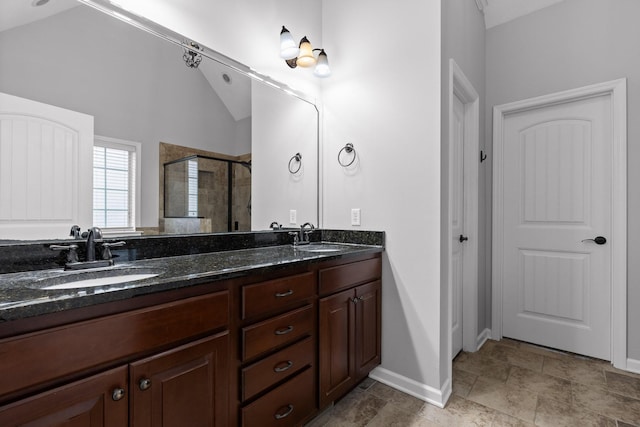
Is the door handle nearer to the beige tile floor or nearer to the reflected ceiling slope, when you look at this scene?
the beige tile floor

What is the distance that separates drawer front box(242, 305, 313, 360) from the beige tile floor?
2.00 ft

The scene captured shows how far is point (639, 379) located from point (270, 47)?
11.1ft

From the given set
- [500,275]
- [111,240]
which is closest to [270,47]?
[111,240]

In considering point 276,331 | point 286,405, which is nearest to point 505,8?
point 276,331

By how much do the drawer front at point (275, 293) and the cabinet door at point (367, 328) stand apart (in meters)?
0.46

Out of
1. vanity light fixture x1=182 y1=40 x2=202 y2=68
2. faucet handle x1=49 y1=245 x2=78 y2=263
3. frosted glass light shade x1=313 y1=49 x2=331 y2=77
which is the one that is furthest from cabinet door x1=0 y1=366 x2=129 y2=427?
frosted glass light shade x1=313 y1=49 x2=331 y2=77

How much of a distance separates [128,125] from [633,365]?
358 centimetres

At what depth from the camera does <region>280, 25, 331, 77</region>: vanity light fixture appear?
2.03m

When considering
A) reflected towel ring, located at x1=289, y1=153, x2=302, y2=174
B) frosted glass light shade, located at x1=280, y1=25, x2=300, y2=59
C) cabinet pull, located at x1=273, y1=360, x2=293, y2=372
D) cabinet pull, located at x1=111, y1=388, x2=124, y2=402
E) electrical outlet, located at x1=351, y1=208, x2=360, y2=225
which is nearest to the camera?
cabinet pull, located at x1=111, y1=388, x2=124, y2=402

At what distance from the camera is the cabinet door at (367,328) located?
6.13ft

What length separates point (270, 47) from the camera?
6.90 ft

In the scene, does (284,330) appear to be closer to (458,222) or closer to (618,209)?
(458,222)

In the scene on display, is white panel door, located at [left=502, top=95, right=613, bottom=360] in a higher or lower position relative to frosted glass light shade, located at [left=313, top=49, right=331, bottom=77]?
lower

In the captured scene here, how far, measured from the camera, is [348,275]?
1.78m
